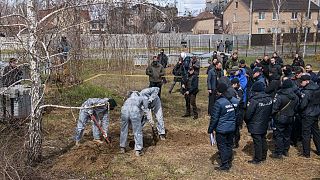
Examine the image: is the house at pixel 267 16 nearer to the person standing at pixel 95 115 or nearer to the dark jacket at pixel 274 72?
the dark jacket at pixel 274 72

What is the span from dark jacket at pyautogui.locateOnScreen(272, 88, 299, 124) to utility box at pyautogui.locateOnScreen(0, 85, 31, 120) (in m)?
6.33

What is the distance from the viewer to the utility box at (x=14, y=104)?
10.0m

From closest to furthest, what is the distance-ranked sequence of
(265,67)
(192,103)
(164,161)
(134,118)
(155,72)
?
(164,161) → (134,118) → (192,103) → (265,67) → (155,72)

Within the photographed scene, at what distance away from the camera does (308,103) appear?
309 inches

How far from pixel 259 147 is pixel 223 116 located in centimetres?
120

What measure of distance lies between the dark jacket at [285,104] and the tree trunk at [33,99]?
4606 mm

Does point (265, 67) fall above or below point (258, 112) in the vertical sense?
above

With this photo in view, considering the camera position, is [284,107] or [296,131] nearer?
[284,107]

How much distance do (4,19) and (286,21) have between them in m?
60.3

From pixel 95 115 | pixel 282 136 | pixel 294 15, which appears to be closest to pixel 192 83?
pixel 95 115

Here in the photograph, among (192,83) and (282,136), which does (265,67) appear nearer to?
(192,83)

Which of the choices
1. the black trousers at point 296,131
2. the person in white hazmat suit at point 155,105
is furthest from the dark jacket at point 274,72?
the person in white hazmat suit at point 155,105

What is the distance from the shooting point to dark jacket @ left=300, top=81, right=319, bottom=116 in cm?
782

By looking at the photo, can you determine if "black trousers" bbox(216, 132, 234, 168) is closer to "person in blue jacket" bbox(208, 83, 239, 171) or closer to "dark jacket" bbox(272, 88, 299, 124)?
"person in blue jacket" bbox(208, 83, 239, 171)
